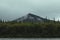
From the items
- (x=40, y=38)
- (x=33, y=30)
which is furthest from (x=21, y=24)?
(x=40, y=38)

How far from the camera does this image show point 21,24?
13.2 metres

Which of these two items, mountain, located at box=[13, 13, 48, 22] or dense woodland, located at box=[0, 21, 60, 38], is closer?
dense woodland, located at box=[0, 21, 60, 38]

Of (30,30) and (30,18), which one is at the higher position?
(30,18)

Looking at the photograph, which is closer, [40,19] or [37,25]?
[37,25]

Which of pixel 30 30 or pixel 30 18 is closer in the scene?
pixel 30 30

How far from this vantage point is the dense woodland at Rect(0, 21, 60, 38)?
40.2ft

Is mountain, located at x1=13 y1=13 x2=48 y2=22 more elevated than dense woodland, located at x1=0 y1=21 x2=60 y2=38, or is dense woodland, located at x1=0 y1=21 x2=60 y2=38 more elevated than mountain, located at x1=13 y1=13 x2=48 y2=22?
mountain, located at x1=13 y1=13 x2=48 y2=22

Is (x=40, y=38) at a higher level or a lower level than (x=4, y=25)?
lower

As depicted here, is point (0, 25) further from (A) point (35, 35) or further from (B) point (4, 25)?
(A) point (35, 35)

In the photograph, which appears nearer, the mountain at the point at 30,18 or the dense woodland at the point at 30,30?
the dense woodland at the point at 30,30

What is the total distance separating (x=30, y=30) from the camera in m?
12.7

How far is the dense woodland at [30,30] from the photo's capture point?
40.2 feet

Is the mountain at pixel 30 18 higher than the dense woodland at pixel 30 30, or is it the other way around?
the mountain at pixel 30 18

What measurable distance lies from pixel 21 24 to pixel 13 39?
1998 mm
